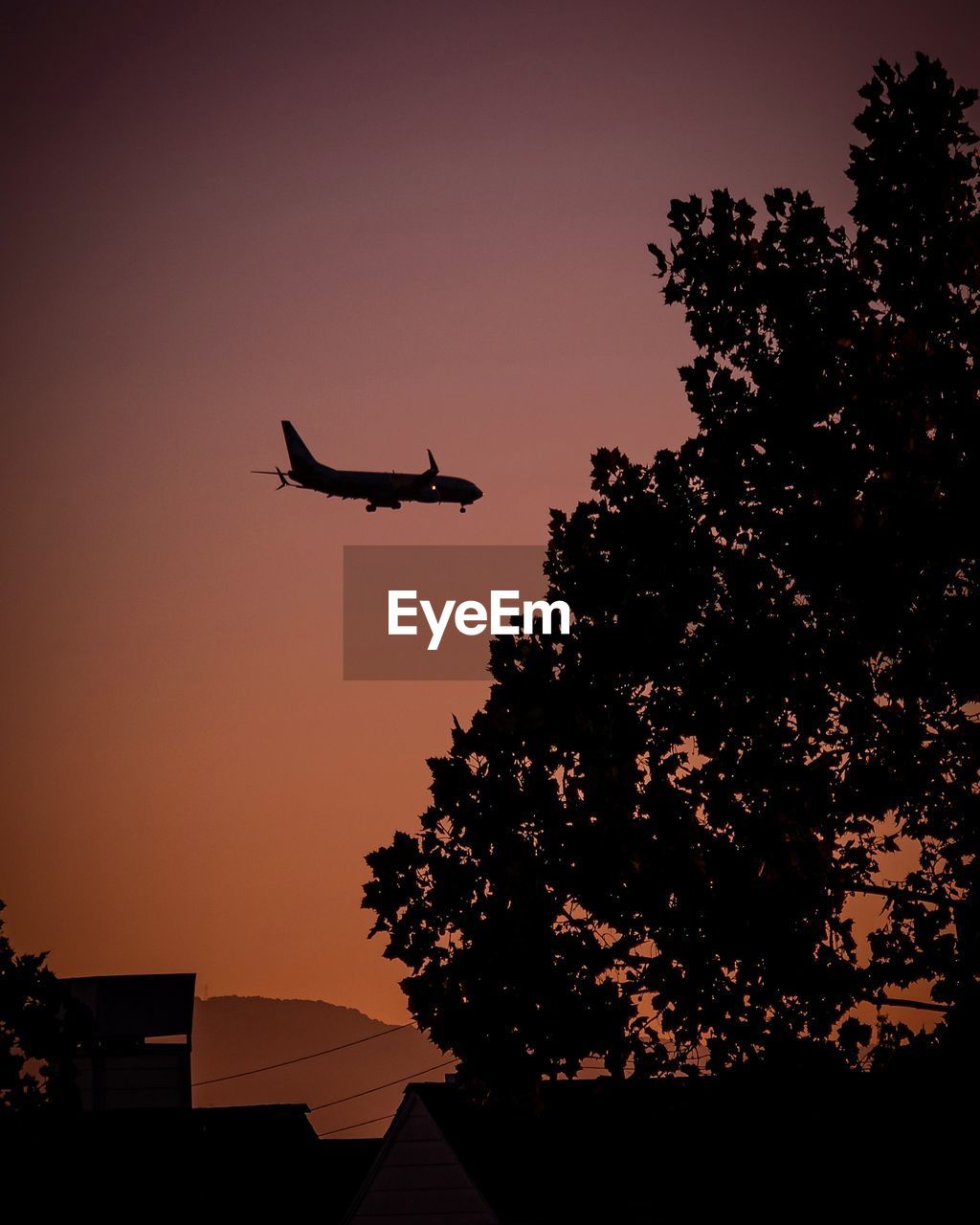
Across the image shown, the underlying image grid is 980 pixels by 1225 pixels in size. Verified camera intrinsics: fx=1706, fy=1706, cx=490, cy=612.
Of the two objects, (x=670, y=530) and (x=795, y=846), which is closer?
(x=795, y=846)

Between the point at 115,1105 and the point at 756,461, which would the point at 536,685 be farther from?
the point at 115,1105

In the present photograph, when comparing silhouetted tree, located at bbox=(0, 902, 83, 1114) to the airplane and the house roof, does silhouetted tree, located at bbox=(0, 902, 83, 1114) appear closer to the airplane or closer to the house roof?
the house roof

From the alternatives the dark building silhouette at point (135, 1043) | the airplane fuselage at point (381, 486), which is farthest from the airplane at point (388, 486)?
the dark building silhouette at point (135, 1043)

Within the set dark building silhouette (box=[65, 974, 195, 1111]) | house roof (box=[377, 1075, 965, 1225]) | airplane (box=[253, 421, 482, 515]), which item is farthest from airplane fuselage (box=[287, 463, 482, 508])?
house roof (box=[377, 1075, 965, 1225])

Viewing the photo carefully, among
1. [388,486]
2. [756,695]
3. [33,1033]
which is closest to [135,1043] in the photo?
Answer: [33,1033]

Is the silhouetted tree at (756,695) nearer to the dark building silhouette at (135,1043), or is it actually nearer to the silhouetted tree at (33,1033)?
the silhouetted tree at (33,1033)

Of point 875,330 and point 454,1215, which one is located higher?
point 875,330

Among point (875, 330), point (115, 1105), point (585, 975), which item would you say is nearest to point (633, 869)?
point (585, 975)
